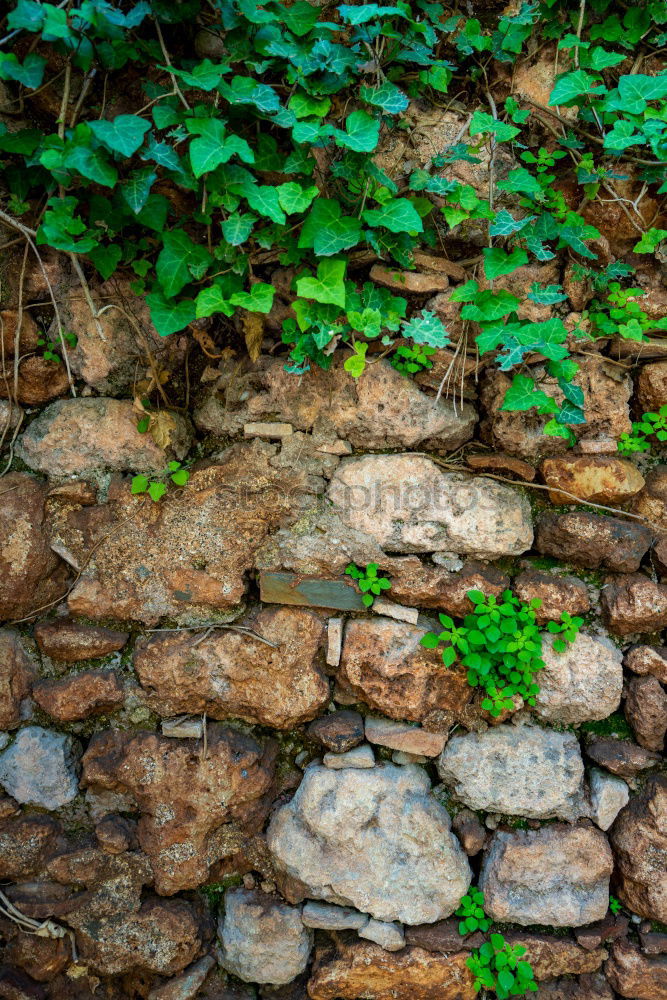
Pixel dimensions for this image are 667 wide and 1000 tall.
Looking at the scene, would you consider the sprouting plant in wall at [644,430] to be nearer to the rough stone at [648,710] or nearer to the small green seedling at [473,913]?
the rough stone at [648,710]

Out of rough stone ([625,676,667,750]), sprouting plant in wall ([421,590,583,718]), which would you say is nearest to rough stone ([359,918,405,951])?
sprouting plant in wall ([421,590,583,718])

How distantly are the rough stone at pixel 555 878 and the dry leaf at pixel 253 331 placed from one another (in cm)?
186

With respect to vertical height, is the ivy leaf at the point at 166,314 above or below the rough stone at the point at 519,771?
above

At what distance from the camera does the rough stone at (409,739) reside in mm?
2139

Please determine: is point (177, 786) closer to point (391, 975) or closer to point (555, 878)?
point (391, 975)

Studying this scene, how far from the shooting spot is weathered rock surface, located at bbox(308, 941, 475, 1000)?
208cm

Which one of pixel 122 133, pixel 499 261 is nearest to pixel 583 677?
pixel 499 261

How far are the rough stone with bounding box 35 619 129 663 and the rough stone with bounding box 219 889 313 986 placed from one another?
101 cm

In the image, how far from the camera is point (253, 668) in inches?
84.5

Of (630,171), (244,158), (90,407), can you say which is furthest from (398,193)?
(90,407)

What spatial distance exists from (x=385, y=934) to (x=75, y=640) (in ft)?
4.72

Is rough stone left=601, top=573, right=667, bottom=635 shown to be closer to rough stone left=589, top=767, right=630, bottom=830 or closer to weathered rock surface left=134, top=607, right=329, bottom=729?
rough stone left=589, top=767, right=630, bottom=830

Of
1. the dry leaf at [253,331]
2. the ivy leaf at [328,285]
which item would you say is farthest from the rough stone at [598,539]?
the dry leaf at [253,331]

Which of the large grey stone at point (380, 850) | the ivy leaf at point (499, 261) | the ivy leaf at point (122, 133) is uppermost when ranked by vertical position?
the ivy leaf at point (122, 133)
